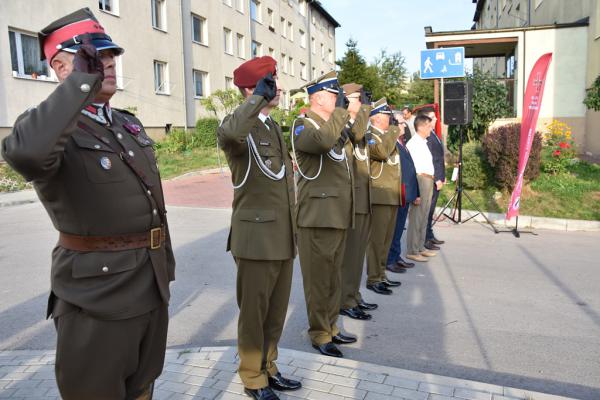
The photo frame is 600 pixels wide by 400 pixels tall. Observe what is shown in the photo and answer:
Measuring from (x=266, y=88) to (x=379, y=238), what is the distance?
9.58 ft

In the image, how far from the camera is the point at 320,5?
149ft

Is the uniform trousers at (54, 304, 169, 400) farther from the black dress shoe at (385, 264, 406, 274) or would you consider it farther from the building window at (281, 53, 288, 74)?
the building window at (281, 53, 288, 74)

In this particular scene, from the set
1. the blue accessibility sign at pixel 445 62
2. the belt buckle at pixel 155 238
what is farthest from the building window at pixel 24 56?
the belt buckle at pixel 155 238

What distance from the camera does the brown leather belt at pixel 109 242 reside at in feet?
6.30

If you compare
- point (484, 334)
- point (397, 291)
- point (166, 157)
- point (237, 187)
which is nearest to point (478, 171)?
point (397, 291)

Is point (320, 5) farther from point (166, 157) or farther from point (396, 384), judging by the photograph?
point (396, 384)

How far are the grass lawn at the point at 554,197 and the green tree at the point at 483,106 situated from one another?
11.1 ft

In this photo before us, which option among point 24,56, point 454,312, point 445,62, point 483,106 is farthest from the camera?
point 24,56

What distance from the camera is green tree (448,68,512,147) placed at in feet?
47.3

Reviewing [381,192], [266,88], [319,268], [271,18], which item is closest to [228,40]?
[271,18]

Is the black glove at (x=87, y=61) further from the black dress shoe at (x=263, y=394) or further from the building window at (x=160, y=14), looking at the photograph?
the building window at (x=160, y=14)

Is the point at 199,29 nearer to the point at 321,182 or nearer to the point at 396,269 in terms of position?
the point at 396,269

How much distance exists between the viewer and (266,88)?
2734mm

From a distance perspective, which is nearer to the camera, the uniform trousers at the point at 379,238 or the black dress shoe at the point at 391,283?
the uniform trousers at the point at 379,238
